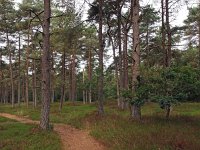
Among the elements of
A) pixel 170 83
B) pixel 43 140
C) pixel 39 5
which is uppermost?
pixel 39 5

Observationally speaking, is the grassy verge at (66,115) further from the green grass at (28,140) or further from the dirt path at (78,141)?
the green grass at (28,140)

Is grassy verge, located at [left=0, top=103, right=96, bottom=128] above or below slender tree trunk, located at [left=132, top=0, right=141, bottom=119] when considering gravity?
below

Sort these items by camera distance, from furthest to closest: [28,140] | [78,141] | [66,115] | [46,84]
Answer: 1. [66,115]
2. [46,84]
3. [78,141]
4. [28,140]

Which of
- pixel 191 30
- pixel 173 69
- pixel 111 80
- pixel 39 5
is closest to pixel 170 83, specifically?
pixel 173 69

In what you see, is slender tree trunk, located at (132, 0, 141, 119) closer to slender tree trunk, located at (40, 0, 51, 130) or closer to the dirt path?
the dirt path

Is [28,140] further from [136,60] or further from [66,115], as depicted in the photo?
[66,115]

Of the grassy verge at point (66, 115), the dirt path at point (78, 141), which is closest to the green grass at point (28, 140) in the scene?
the dirt path at point (78, 141)

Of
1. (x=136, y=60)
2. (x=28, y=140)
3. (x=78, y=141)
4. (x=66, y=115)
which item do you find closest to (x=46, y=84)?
(x=28, y=140)

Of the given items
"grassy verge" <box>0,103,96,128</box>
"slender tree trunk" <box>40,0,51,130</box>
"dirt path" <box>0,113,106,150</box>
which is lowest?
"dirt path" <box>0,113,106,150</box>

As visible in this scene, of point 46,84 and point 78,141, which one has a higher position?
point 46,84

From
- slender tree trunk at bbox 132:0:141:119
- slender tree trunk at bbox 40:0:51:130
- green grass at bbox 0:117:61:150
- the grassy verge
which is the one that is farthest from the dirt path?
slender tree trunk at bbox 132:0:141:119

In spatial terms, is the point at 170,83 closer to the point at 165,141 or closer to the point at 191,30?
the point at 165,141

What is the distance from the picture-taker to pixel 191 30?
46.5 meters

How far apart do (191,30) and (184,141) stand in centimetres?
3872
